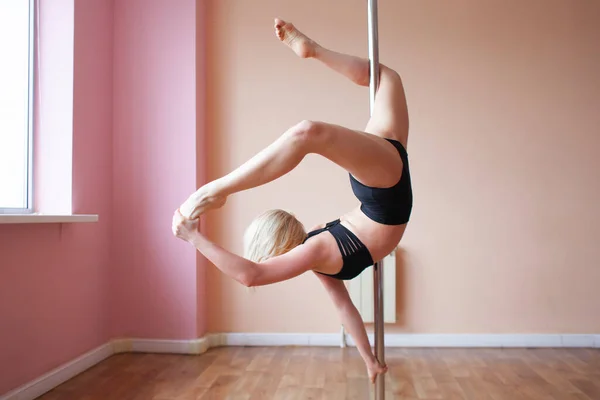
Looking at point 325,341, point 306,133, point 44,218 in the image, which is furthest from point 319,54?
point 325,341

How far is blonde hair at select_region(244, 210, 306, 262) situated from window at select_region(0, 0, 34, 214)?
6.01 feet

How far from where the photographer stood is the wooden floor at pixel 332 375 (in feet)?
10.0

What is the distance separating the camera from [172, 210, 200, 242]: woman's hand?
1742 mm

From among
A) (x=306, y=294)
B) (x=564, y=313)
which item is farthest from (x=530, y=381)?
(x=306, y=294)

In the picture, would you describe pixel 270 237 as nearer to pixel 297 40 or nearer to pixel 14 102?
pixel 297 40

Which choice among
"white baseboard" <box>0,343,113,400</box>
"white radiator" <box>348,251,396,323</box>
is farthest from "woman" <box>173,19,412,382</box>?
"white radiator" <box>348,251,396,323</box>

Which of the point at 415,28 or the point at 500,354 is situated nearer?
the point at 500,354

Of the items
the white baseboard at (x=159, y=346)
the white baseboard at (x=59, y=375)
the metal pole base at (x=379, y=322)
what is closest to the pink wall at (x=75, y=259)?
the white baseboard at (x=59, y=375)

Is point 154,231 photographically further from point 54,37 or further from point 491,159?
point 491,159

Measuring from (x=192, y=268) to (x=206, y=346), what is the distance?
604mm

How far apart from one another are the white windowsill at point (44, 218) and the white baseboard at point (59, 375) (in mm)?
864

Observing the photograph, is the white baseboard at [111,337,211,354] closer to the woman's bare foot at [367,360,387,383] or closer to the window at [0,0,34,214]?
the window at [0,0,34,214]

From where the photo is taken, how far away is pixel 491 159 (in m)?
4.27

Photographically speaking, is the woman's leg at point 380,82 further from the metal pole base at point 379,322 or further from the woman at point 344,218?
the metal pole base at point 379,322
